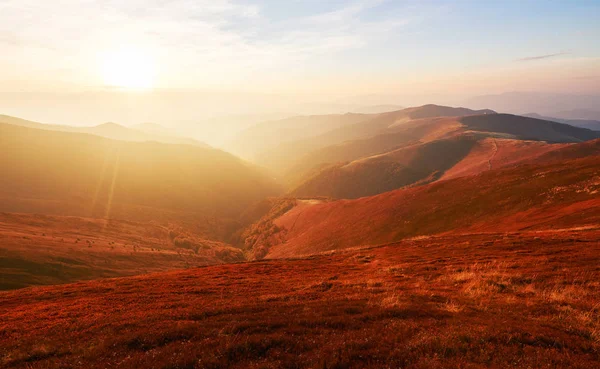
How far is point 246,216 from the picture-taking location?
12488 centimetres

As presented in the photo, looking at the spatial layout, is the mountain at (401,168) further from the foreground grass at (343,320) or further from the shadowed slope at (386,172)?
the foreground grass at (343,320)

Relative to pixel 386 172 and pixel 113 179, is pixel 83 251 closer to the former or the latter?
pixel 113 179

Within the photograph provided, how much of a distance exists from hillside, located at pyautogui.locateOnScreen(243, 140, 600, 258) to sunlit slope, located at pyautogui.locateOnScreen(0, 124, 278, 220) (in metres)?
63.8

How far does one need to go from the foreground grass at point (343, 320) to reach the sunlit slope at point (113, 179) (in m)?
88.3

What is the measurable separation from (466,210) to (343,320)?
1739 inches

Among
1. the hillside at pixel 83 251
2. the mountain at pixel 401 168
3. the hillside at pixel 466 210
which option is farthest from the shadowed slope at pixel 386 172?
the hillside at pixel 83 251

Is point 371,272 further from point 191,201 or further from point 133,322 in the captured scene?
point 191,201

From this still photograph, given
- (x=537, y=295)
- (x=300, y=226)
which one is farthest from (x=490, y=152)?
(x=537, y=295)

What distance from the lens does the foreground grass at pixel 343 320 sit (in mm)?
8828

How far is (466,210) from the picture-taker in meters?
48.0

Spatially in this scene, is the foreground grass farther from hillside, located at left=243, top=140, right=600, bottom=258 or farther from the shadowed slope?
the shadowed slope

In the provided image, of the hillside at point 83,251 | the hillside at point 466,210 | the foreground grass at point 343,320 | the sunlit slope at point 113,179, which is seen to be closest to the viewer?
the foreground grass at point 343,320

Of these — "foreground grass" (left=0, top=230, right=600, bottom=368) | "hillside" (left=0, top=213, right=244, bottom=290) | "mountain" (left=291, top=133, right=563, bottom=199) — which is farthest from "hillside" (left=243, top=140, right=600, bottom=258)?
"mountain" (left=291, top=133, right=563, bottom=199)

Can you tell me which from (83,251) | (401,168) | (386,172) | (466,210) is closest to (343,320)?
(466,210)
